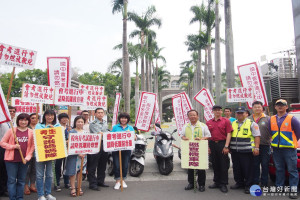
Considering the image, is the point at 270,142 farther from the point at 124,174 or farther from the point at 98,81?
the point at 98,81

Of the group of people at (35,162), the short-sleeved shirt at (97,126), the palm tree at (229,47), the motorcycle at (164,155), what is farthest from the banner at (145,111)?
the palm tree at (229,47)

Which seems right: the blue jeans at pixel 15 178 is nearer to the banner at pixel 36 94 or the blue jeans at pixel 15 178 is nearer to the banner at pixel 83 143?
the banner at pixel 83 143

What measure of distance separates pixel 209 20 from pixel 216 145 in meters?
17.0

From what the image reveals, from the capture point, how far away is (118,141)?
4914 millimetres

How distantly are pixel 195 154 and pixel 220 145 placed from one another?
56 cm

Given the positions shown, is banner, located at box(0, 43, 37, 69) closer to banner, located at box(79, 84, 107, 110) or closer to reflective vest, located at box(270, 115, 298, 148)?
banner, located at box(79, 84, 107, 110)

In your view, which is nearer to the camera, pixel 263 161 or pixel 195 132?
pixel 263 161

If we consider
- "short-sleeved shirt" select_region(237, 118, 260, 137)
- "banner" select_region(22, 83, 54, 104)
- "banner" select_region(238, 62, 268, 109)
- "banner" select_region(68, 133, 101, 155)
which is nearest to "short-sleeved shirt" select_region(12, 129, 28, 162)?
"banner" select_region(68, 133, 101, 155)

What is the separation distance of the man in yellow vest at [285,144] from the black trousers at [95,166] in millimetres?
3534

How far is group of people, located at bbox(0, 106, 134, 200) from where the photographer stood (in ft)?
13.0

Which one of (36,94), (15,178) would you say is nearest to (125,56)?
(36,94)

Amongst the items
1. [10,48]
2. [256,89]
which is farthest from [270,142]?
[10,48]

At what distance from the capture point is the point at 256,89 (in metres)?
6.69

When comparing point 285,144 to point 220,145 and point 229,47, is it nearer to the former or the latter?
point 220,145
